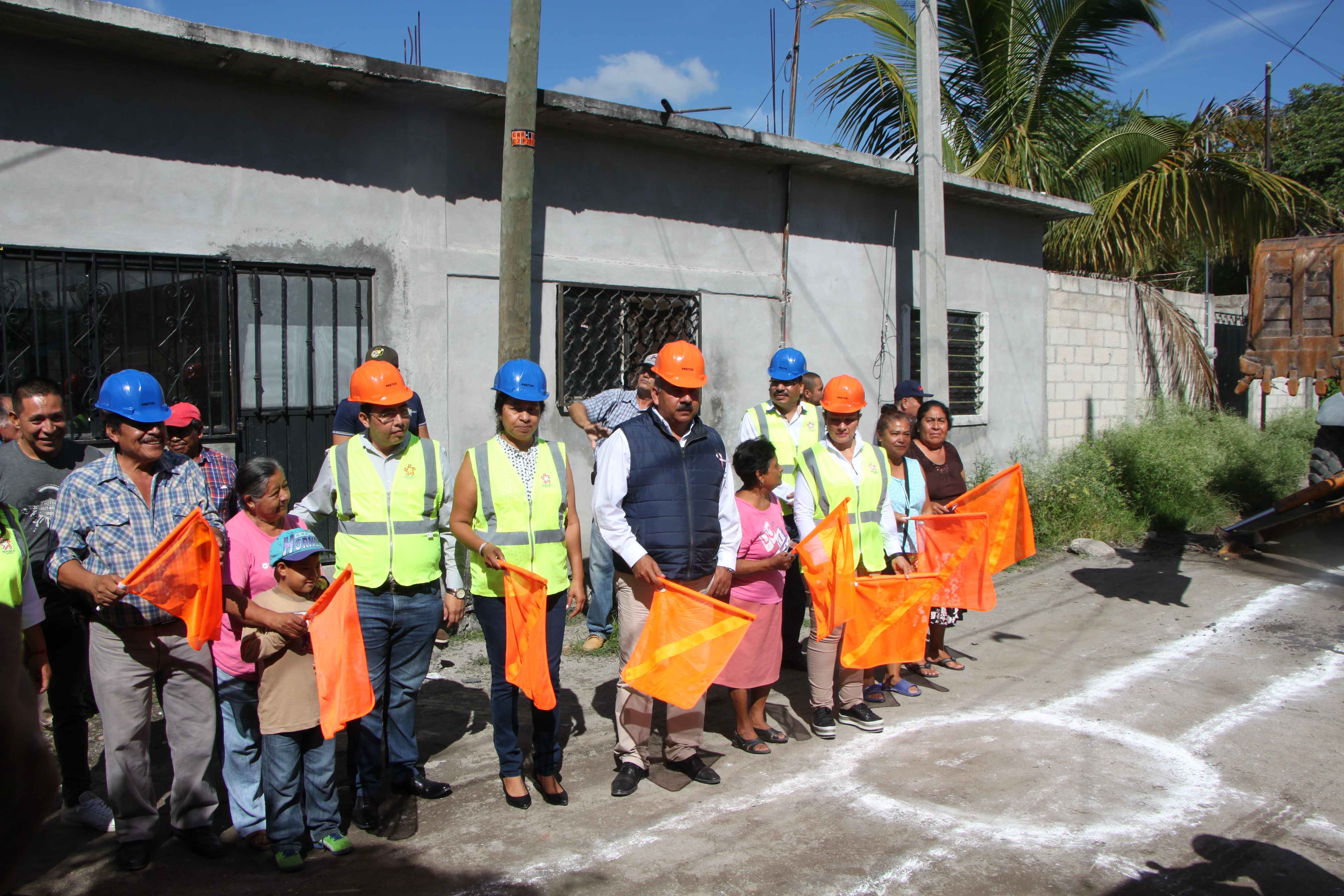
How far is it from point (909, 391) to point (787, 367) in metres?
1.69

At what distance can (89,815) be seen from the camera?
3.99 m

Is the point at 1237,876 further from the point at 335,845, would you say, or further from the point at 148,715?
the point at 148,715

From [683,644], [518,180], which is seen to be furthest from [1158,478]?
[683,644]

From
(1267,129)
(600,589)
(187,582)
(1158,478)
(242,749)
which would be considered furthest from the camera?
(1267,129)

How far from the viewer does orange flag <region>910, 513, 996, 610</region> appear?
5.81 metres

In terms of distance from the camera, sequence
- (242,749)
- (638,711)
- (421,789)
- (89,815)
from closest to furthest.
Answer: (242,749)
(89,815)
(421,789)
(638,711)

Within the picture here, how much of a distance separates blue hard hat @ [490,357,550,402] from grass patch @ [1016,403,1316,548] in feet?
25.4

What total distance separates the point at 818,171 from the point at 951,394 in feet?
11.8

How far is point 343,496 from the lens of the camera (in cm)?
400

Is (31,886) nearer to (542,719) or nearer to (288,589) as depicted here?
(288,589)

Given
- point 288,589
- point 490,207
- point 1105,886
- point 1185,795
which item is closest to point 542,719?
point 288,589

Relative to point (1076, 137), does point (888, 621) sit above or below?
below

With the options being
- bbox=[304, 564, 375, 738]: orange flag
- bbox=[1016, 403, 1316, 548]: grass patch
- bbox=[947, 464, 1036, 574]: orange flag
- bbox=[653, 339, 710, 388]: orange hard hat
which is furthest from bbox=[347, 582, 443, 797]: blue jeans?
bbox=[1016, 403, 1316, 548]: grass patch

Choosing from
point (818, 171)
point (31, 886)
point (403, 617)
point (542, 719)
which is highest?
point (818, 171)
